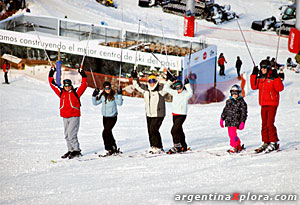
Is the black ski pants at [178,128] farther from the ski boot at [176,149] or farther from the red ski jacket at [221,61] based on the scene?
the red ski jacket at [221,61]

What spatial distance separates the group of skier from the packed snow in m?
0.36

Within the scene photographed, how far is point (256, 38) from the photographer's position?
30.0 metres

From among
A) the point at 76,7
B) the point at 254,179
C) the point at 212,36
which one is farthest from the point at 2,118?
the point at 76,7

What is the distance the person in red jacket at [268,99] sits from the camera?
8.45m

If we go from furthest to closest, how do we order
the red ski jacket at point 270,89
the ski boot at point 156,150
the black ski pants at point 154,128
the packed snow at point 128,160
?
the ski boot at point 156,150
the black ski pants at point 154,128
the red ski jacket at point 270,89
the packed snow at point 128,160

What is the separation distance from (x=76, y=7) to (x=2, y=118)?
2062 centimetres

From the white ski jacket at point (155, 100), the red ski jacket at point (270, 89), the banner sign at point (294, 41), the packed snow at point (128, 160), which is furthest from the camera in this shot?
the banner sign at point (294, 41)

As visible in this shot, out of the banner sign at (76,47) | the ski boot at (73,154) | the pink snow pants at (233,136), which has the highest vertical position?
the banner sign at (76,47)

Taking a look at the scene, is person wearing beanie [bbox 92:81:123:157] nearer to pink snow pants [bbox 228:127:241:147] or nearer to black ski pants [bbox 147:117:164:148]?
black ski pants [bbox 147:117:164:148]

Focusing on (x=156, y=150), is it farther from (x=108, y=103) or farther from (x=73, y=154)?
(x=73, y=154)

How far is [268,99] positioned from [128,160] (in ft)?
8.88

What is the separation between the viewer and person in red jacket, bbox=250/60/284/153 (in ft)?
27.7

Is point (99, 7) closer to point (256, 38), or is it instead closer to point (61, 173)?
point (256, 38)

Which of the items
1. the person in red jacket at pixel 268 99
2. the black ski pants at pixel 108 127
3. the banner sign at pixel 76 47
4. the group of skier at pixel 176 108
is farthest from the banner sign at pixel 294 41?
the black ski pants at pixel 108 127
